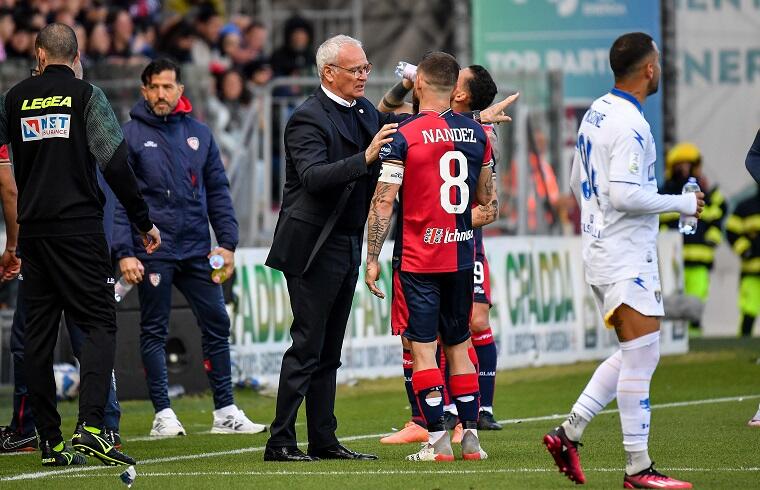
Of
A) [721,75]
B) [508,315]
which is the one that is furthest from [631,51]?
[721,75]

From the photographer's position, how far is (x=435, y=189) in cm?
902

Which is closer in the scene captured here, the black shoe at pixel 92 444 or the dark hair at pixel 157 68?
the black shoe at pixel 92 444

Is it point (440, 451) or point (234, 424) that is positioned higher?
point (440, 451)

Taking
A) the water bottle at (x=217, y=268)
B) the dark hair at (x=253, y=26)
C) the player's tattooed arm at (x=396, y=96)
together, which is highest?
the dark hair at (x=253, y=26)

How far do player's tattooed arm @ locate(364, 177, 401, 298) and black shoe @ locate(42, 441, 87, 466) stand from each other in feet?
6.27

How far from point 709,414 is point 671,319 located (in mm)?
6157

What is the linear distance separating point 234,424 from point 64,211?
2743mm

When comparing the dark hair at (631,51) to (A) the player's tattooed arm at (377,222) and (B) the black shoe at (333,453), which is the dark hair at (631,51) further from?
(B) the black shoe at (333,453)

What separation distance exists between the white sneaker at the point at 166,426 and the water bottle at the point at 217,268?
3.11 ft

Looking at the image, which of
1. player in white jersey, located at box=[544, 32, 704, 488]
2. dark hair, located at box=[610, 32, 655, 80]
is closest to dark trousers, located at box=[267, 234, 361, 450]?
player in white jersey, located at box=[544, 32, 704, 488]

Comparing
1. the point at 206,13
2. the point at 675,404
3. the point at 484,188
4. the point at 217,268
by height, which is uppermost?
the point at 206,13

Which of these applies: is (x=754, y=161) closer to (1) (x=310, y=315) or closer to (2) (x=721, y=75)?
(1) (x=310, y=315)

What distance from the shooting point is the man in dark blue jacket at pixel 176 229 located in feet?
36.6

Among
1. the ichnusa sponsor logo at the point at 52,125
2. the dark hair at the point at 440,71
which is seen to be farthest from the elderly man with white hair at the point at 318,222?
the ichnusa sponsor logo at the point at 52,125
